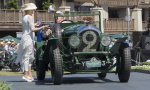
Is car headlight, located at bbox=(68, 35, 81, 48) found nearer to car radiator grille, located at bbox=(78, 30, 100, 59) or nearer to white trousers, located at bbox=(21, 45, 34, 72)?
car radiator grille, located at bbox=(78, 30, 100, 59)

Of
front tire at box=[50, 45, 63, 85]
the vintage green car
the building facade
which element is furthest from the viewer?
the building facade

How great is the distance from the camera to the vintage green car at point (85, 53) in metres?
8.88

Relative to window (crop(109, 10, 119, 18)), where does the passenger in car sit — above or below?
below

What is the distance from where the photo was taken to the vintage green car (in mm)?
8883

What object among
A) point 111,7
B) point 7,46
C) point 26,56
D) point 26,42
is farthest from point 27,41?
point 111,7

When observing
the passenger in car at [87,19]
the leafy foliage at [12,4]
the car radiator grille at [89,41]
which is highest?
the leafy foliage at [12,4]

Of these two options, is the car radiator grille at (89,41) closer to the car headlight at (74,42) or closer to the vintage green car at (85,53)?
the vintage green car at (85,53)

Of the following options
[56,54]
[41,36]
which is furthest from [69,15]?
[56,54]

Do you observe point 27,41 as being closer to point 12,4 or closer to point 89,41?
point 89,41

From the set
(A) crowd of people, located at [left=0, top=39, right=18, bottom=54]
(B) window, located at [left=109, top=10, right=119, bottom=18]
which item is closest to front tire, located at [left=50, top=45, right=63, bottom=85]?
(A) crowd of people, located at [left=0, top=39, right=18, bottom=54]

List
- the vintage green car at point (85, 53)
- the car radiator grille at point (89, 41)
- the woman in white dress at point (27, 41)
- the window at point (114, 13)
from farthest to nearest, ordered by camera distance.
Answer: the window at point (114, 13) → the woman in white dress at point (27, 41) → the car radiator grille at point (89, 41) → the vintage green car at point (85, 53)

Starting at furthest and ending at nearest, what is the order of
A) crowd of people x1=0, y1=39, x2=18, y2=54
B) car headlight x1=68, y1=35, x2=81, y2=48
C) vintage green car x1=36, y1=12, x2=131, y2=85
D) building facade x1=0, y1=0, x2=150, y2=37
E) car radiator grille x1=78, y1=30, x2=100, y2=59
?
building facade x1=0, y1=0, x2=150, y2=37 → crowd of people x1=0, y1=39, x2=18, y2=54 → car radiator grille x1=78, y1=30, x2=100, y2=59 → car headlight x1=68, y1=35, x2=81, y2=48 → vintage green car x1=36, y1=12, x2=131, y2=85

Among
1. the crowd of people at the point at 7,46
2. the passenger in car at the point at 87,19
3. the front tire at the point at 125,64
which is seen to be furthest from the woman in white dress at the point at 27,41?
the crowd of people at the point at 7,46

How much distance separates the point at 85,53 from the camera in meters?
9.01
